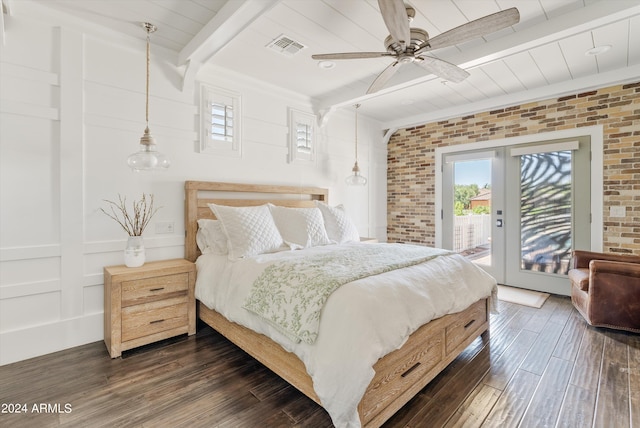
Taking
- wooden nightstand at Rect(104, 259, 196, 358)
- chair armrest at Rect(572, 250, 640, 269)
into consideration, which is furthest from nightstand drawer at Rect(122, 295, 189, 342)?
chair armrest at Rect(572, 250, 640, 269)

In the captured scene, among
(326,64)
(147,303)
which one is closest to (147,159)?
(147,303)

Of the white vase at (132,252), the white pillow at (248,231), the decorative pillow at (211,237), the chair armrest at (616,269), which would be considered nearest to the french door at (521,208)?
the chair armrest at (616,269)

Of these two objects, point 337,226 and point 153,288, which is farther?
point 337,226

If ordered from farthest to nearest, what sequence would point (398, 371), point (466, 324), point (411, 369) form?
1. point (466, 324)
2. point (411, 369)
3. point (398, 371)

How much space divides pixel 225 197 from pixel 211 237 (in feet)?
2.05

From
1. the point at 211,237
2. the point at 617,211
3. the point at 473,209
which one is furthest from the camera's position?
the point at 473,209

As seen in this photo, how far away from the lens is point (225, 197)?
3381mm

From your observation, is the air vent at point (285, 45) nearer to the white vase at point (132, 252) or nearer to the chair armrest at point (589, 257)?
the white vase at point (132, 252)

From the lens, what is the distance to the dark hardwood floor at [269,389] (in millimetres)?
1659

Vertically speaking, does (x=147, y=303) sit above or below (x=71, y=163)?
below

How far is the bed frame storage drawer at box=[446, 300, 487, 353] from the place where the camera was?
2143mm

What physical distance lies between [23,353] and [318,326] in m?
2.40

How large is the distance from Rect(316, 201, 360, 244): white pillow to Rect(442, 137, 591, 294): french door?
7.15ft

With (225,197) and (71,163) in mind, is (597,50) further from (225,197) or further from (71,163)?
(71,163)
